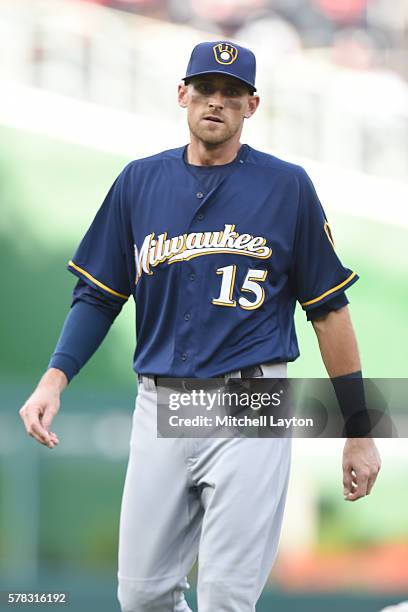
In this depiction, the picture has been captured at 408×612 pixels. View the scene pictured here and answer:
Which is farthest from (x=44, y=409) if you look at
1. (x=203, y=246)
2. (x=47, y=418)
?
(x=203, y=246)

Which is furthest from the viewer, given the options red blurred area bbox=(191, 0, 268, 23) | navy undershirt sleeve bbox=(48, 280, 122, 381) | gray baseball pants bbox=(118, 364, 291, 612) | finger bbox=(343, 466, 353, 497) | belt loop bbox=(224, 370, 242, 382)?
red blurred area bbox=(191, 0, 268, 23)

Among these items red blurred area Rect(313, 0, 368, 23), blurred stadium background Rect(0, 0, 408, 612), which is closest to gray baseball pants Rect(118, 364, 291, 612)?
blurred stadium background Rect(0, 0, 408, 612)

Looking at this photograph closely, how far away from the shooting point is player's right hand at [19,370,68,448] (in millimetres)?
2682

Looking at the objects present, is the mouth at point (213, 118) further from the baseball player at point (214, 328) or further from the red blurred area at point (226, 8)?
the red blurred area at point (226, 8)

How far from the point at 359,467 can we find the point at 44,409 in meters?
0.77

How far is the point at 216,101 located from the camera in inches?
110

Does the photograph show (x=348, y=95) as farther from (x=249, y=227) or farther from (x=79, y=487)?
(x=249, y=227)

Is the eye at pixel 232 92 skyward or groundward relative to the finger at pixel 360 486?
skyward

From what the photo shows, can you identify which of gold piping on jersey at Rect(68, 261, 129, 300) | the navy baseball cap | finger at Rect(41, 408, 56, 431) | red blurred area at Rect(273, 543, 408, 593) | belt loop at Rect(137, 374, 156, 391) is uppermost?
the navy baseball cap

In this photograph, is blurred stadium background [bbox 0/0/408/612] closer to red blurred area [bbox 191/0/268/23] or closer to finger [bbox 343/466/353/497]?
red blurred area [bbox 191/0/268/23]

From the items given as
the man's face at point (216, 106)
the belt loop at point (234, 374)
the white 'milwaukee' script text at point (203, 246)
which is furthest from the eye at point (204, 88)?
the belt loop at point (234, 374)

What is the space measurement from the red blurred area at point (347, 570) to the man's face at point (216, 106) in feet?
11.0

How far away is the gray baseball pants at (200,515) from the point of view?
262 cm

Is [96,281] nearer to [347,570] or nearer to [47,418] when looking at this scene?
[47,418]
